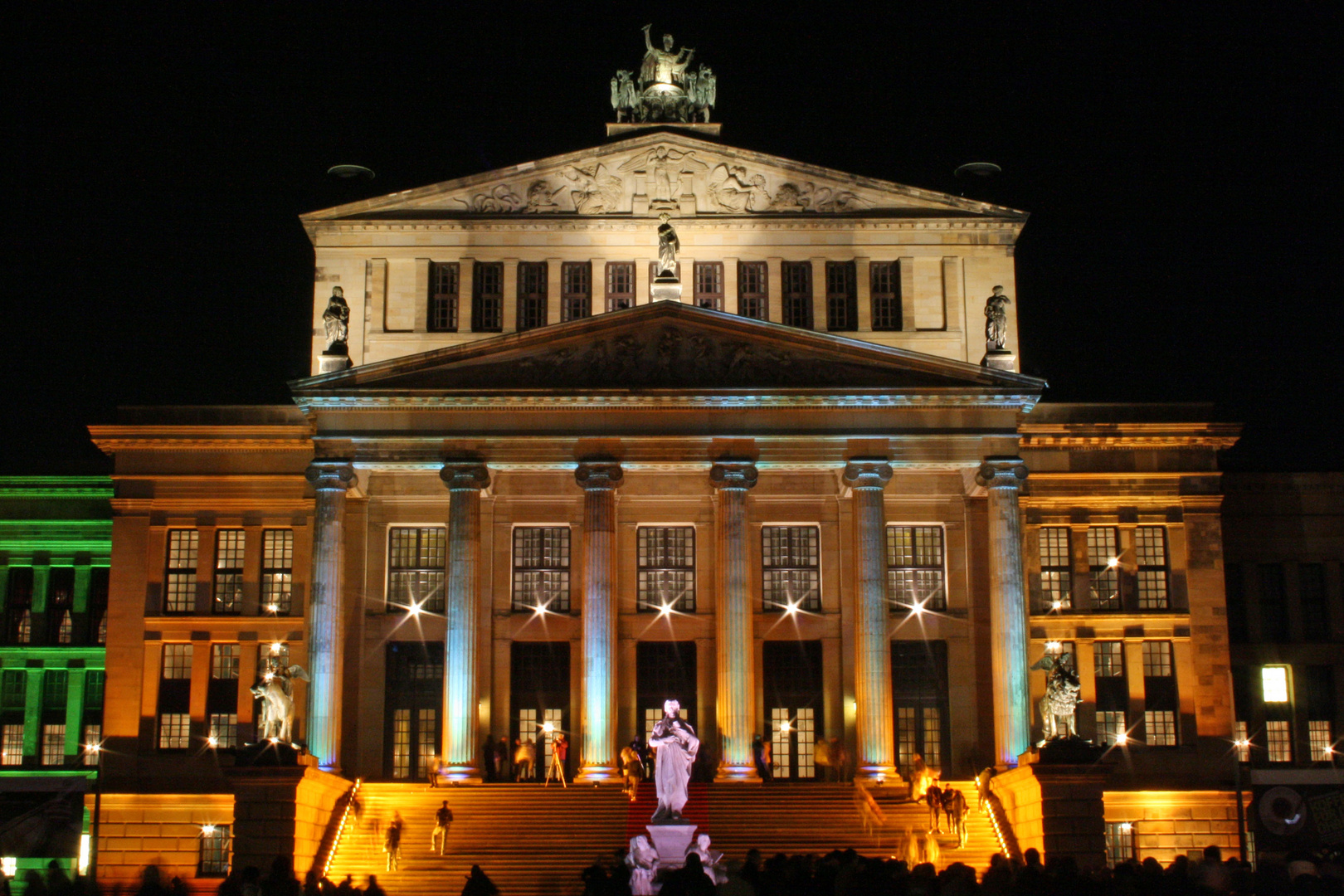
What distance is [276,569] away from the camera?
4850 centimetres

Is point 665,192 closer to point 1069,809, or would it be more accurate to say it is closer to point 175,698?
point 175,698

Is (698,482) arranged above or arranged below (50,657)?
above

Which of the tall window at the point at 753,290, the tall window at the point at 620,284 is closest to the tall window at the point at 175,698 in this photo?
the tall window at the point at 620,284

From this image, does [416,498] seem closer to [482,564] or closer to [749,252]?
[482,564]

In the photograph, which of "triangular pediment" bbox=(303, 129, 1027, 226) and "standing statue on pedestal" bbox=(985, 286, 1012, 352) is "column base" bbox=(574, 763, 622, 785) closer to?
"standing statue on pedestal" bbox=(985, 286, 1012, 352)

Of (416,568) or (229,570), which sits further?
(229,570)

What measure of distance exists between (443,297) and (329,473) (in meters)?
8.14

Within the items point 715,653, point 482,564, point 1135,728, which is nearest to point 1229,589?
point 1135,728

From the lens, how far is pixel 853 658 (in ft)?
151

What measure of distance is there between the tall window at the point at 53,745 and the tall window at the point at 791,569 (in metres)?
23.7

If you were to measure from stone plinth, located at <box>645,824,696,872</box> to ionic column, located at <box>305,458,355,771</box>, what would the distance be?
15.3 metres

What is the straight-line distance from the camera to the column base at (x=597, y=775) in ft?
138

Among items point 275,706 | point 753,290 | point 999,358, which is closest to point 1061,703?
point 999,358

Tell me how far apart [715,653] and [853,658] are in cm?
420
